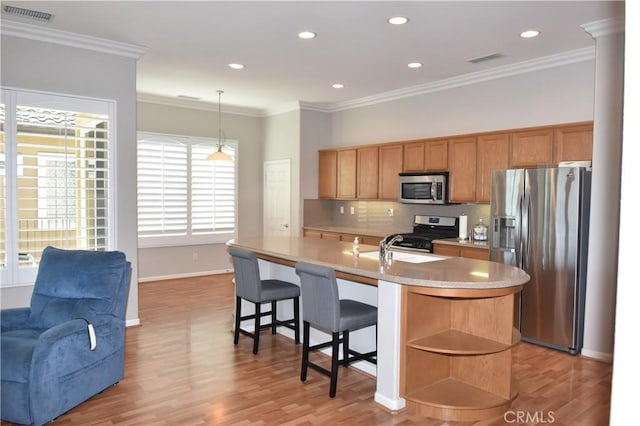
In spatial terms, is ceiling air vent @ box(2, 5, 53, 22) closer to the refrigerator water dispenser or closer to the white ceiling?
the white ceiling

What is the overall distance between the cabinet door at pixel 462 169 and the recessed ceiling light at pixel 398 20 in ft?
6.62

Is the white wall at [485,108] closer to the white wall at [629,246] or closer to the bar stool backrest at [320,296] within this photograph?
the bar stool backrest at [320,296]

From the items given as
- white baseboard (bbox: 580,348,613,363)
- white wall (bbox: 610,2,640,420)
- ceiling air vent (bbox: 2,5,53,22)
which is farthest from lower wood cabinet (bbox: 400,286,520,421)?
ceiling air vent (bbox: 2,5,53,22)

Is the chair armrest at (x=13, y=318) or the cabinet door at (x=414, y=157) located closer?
the chair armrest at (x=13, y=318)

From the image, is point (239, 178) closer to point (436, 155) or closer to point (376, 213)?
point (376, 213)

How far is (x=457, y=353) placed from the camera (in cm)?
299

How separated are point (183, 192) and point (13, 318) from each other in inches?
Result: 182

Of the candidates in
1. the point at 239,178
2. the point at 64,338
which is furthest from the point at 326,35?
the point at 239,178

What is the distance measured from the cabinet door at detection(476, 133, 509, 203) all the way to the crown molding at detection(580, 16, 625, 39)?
4.40 feet

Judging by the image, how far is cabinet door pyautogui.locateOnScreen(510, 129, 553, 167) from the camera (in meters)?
4.81

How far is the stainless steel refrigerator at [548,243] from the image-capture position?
4.27 meters

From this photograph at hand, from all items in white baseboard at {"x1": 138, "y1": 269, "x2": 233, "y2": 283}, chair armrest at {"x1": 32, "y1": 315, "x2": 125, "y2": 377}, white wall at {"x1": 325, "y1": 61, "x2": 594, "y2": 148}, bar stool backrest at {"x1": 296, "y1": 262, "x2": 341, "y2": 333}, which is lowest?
white baseboard at {"x1": 138, "y1": 269, "x2": 233, "y2": 283}

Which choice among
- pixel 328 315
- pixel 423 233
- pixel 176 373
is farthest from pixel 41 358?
pixel 423 233

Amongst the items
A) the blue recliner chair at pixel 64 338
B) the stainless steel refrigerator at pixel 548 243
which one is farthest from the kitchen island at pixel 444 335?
the blue recliner chair at pixel 64 338
